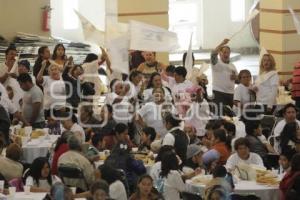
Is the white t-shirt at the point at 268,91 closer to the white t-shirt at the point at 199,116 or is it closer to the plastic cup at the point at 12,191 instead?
the white t-shirt at the point at 199,116

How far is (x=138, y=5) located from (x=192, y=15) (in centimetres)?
838

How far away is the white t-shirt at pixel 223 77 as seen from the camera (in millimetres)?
15812

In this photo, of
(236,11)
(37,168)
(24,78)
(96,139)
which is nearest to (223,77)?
(24,78)

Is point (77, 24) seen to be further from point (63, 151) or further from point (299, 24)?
point (63, 151)

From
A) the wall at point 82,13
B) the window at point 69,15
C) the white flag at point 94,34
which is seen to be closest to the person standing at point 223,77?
the white flag at point 94,34

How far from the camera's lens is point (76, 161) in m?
11.5

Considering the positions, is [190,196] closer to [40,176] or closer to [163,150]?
[163,150]

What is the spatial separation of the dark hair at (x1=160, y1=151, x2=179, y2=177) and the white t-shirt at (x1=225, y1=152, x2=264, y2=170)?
2.85 feet

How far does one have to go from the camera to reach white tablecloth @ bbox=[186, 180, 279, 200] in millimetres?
11273

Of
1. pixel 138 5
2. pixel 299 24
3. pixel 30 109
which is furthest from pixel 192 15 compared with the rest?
pixel 30 109

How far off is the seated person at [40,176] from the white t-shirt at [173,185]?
3.94ft

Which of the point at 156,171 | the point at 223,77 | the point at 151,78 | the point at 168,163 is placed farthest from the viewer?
the point at 223,77

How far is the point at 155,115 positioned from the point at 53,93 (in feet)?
5.73

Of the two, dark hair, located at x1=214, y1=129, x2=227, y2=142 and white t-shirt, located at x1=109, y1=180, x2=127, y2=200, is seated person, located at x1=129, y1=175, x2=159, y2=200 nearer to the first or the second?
white t-shirt, located at x1=109, y1=180, x2=127, y2=200
